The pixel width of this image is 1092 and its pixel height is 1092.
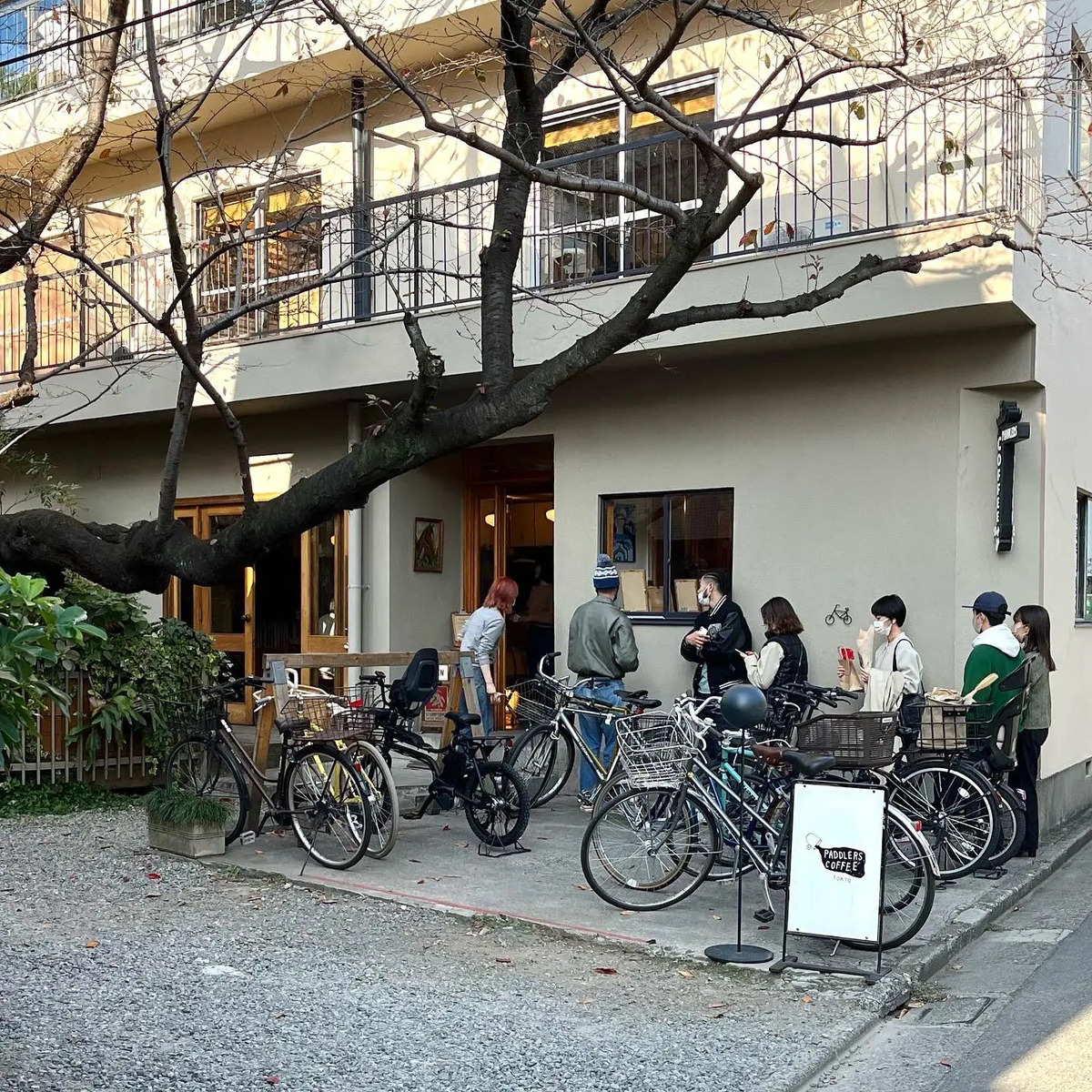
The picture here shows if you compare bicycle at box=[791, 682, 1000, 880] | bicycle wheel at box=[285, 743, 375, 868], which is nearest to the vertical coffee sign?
bicycle at box=[791, 682, 1000, 880]

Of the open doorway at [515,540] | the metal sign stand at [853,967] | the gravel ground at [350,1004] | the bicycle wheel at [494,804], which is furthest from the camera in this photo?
the open doorway at [515,540]

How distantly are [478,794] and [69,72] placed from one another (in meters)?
10.9

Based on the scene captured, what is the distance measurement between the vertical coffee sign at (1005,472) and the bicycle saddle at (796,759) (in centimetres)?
369

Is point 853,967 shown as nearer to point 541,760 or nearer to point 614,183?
point 541,760

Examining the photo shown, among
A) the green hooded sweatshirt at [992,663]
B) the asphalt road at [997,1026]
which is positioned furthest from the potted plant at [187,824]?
the green hooded sweatshirt at [992,663]

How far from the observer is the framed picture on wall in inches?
539

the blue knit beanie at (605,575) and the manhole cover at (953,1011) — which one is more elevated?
the blue knit beanie at (605,575)

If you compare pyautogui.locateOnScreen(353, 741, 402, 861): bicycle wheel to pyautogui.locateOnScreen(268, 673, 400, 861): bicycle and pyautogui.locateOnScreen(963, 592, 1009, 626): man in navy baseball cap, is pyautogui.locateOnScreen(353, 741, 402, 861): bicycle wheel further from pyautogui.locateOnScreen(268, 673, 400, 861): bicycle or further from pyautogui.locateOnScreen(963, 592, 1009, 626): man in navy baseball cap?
pyautogui.locateOnScreen(963, 592, 1009, 626): man in navy baseball cap

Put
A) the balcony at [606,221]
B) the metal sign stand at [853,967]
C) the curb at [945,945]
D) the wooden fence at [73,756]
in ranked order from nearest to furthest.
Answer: the curb at [945,945] → the metal sign stand at [853,967] → the balcony at [606,221] → the wooden fence at [73,756]

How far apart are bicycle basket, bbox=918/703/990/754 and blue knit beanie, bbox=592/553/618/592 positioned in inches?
113

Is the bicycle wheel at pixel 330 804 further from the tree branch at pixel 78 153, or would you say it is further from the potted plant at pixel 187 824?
the tree branch at pixel 78 153

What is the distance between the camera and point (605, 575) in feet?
35.1

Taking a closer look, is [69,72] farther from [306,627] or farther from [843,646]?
[843,646]

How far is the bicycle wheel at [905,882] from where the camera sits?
6.73m
